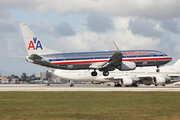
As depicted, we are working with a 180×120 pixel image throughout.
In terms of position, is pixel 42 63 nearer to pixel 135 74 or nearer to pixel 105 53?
pixel 105 53

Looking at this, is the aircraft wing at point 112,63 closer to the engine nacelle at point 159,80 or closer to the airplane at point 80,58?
the airplane at point 80,58

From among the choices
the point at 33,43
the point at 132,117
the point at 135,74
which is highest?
the point at 33,43

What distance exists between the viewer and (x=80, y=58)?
53.7 metres

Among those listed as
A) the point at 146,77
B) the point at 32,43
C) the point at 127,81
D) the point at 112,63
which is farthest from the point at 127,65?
the point at 32,43

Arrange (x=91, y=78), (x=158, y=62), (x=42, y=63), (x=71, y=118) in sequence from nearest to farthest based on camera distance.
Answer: (x=71, y=118), (x=42, y=63), (x=158, y=62), (x=91, y=78)

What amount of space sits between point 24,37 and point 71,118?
41158 millimetres

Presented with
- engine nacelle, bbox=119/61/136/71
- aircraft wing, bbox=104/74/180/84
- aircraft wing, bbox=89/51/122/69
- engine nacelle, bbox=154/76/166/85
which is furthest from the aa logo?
engine nacelle, bbox=154/76/166/85

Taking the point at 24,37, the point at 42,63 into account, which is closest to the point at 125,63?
the point at 42,63

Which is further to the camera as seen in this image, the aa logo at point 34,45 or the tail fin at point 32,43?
the aa logo at point 34,45

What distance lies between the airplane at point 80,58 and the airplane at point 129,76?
1325 cm

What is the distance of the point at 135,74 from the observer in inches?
3004

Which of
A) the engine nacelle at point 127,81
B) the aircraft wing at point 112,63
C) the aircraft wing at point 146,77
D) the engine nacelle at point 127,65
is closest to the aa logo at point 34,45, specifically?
the aircraft wing at point 112,63

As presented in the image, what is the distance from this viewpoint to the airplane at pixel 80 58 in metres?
53.1

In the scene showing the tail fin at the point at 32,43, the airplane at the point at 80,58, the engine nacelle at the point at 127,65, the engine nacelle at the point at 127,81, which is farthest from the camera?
the engine nacelle at the point at 127,81
